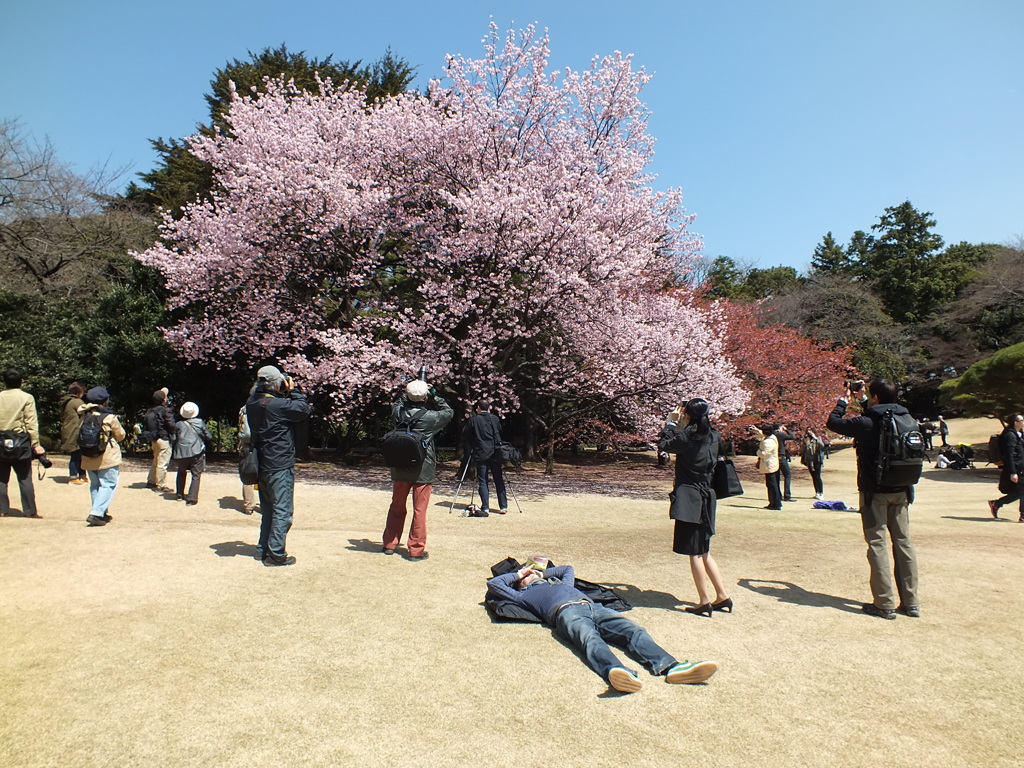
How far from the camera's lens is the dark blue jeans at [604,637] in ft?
12.6

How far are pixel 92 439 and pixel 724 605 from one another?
6.89 metres

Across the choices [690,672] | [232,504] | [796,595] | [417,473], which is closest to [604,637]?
[690,672]

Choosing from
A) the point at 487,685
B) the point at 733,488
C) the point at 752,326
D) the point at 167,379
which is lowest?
the point at 487,685

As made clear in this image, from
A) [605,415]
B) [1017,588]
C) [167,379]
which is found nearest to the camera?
[1017,588]

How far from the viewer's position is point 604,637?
434 cm

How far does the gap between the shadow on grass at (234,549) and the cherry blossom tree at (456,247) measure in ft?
21.9

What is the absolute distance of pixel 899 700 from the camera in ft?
11.9

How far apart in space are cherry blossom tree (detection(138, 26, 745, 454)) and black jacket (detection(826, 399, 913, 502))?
26.9ft

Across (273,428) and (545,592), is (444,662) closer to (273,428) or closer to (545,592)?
(545,592)

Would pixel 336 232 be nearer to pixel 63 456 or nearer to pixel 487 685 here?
pixel 63 456

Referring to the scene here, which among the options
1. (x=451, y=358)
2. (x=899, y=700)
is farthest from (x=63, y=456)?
(x=899, y=700)

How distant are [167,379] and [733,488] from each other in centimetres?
1581

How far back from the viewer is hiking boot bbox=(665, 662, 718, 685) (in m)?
3.68

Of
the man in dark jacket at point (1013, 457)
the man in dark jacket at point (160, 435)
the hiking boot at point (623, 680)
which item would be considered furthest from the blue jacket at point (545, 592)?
the man in dark jacket at point (1013, 457)
